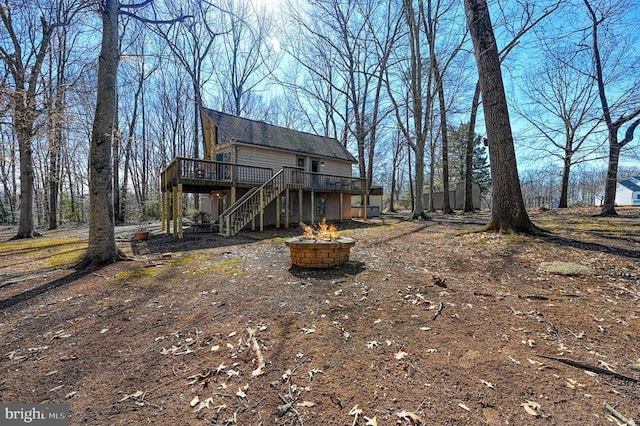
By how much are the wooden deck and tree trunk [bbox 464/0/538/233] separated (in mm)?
9338

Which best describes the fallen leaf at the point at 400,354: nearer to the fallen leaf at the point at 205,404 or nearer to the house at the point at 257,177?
the fallen leaf at the point at 205,404

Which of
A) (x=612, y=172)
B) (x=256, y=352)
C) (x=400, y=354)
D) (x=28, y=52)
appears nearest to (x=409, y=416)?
(x=400, y=354)

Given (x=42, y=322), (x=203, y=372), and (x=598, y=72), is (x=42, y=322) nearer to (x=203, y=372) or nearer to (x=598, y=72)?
(x=203, y=372)

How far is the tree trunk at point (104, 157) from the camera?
19.9 feet

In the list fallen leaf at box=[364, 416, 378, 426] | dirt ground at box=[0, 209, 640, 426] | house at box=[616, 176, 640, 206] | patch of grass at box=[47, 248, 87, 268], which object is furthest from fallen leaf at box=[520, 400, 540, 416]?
house at box=[616, 176, 640, 206]

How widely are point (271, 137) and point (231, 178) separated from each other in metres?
5.46

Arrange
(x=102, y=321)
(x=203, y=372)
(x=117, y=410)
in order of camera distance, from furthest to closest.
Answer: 1. (x=102, y=321)
2. (x=203, y=372)
3. (x=117, y=410)

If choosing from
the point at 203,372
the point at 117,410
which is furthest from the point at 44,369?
the point at 203,372

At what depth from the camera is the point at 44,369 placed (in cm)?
262

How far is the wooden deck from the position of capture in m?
11.3

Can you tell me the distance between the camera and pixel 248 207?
12594 mm

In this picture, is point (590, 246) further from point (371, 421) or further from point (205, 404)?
point (205, 404)

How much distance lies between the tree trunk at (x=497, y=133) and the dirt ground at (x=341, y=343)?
1351mm

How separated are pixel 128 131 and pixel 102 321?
25900mm
